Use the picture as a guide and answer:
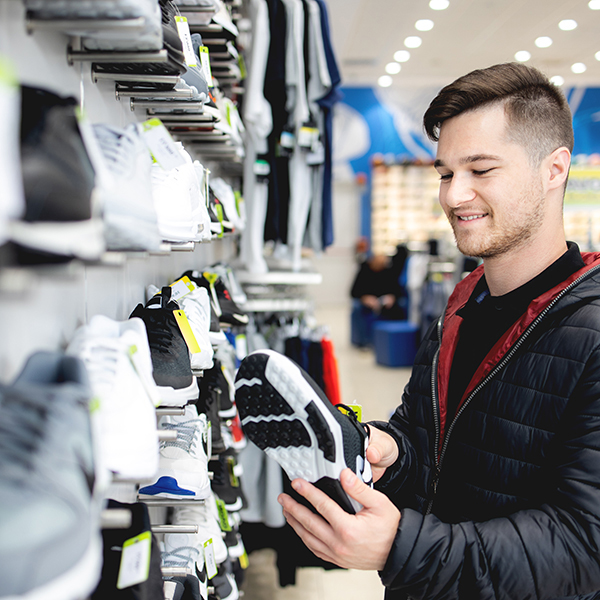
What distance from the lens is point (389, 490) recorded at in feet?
→ 4.25

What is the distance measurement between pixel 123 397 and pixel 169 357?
0.32m

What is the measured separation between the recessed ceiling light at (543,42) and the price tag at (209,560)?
8403mm

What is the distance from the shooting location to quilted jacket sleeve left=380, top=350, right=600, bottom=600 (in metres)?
0.83

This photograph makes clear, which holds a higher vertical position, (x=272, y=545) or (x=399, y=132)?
(x=399, y=132)

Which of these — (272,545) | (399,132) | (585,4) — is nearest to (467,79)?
(272,545)

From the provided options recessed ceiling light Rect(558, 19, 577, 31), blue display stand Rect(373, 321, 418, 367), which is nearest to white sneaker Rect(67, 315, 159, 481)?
blue display stand Rect(373, 321, 418, 367)

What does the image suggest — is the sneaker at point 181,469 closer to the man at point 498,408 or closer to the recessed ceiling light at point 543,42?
the man at point 498,408

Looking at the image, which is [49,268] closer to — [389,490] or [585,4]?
[389,490]

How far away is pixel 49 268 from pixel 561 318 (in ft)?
3.02

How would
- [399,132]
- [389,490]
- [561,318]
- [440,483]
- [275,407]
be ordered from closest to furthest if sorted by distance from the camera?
[275,407] < [561,318] < [440,483] < [389,490] < [399,132]

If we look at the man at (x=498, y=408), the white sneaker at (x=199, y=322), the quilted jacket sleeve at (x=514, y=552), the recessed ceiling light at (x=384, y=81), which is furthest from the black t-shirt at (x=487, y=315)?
the recessed ceiling light at (x=384, y=81)

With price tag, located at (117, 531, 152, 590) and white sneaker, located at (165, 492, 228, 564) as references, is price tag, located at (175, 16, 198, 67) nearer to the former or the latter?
price tag, located at (117, 531, 152, 590)

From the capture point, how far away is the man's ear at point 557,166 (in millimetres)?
1144

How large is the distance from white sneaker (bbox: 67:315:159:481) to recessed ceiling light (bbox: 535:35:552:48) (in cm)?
859
